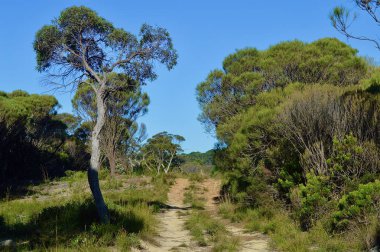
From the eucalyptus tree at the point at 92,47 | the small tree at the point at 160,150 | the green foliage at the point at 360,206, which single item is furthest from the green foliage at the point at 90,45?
the small tree at the point at 160,150

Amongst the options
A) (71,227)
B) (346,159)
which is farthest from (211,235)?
(346,159)

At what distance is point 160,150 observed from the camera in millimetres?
60062

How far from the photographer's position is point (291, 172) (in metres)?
11.4

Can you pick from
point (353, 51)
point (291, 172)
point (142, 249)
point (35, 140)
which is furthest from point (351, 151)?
point (35, 140)

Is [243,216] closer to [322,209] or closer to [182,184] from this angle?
[322,209]

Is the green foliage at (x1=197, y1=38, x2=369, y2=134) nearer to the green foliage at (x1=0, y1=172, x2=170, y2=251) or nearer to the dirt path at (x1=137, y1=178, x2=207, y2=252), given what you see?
the dirt path at (x1=137, y1=178, x2=207, y2=252)

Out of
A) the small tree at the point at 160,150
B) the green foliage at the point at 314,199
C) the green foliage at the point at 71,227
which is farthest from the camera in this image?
the small tree at the point at 160,150

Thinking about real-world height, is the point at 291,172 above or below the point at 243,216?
above

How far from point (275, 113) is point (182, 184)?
15.6 meters

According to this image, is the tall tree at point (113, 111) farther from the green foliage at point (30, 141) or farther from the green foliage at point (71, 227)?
the green foliage at point (71, 227)

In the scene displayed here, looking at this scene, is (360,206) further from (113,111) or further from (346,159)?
(113,111)

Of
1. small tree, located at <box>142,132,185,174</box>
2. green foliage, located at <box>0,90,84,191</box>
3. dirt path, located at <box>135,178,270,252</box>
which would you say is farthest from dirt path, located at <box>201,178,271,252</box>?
small tree, located at <box>142,132,185,174</box>

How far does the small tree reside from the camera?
57675 mm

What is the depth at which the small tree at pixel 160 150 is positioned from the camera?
5767cm
